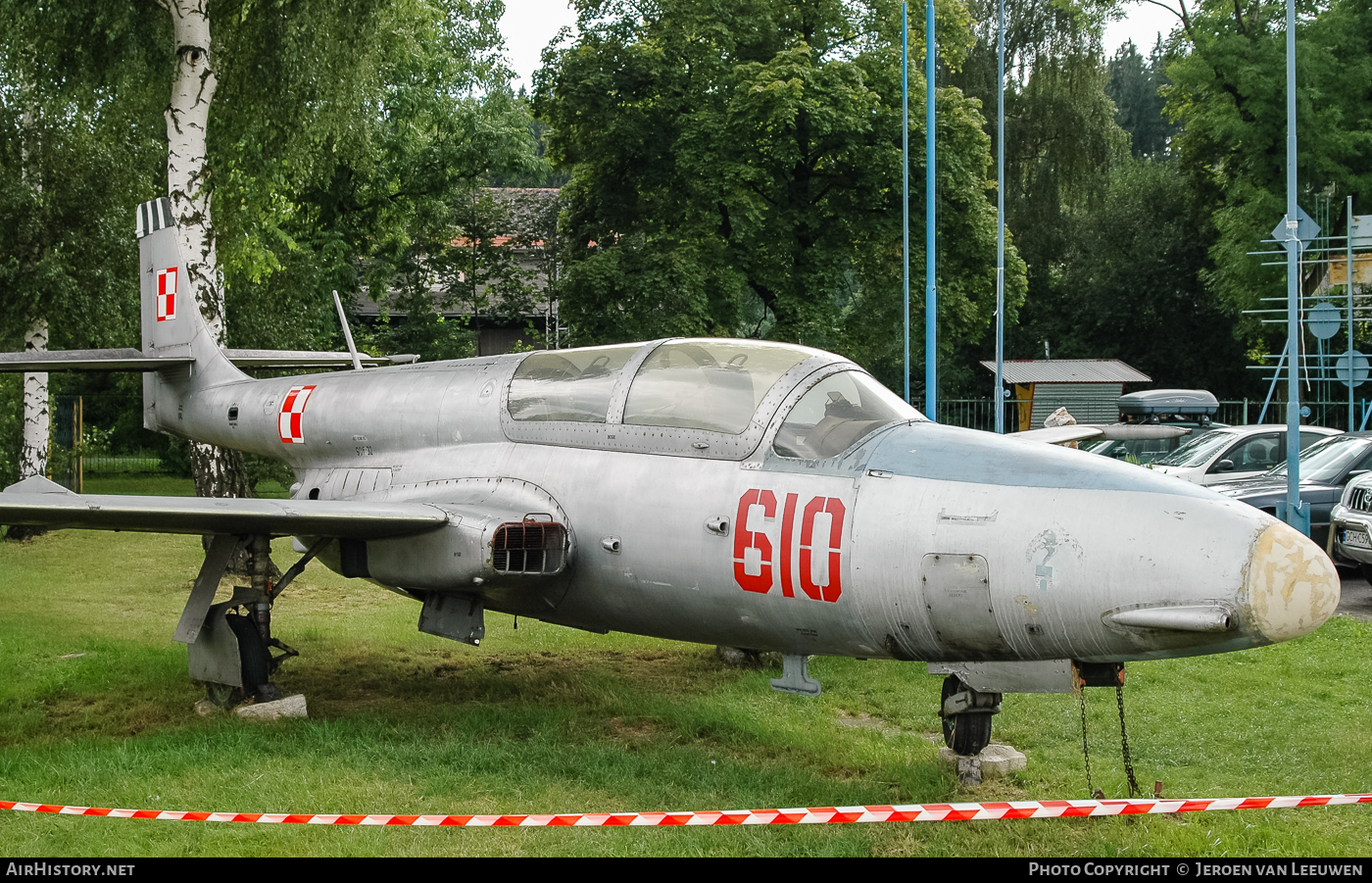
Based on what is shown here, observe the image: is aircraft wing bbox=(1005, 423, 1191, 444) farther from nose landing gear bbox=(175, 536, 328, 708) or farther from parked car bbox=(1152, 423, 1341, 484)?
parked car bbox=(1152, 423, 1341, 484)

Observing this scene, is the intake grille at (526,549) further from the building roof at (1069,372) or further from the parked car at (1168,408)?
the building roof at (1069,372)

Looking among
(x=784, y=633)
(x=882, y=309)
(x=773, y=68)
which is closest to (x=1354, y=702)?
(x=784, y=633)

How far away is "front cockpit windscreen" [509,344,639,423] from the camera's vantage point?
7.16 metres

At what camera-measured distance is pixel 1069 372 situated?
3638 cm

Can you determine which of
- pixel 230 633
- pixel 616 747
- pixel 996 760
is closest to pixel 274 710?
pixel 230 633

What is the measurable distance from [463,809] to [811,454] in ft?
8.52

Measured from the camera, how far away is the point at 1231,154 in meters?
34.0

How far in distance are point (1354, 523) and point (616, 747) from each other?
927cm

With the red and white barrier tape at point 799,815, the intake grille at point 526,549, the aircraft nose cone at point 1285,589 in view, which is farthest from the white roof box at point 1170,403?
the aircraft nose cone at point 1285,589

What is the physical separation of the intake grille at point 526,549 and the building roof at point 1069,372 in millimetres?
29804

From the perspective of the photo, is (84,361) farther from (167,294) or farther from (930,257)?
(930,257)

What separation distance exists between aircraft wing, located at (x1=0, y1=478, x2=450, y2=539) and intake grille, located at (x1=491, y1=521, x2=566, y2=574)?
514 mm
